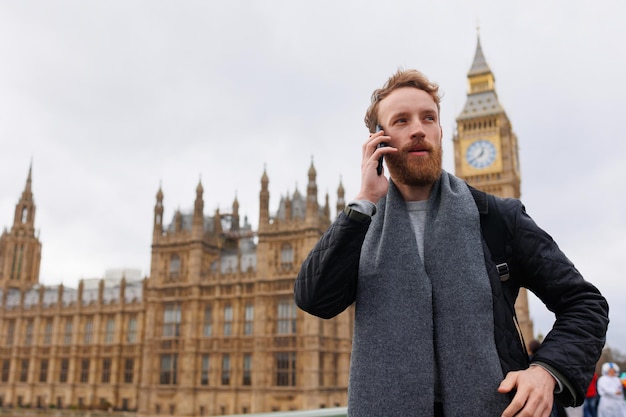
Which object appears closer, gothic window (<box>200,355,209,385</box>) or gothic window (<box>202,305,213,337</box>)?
gothic window (<box>200,355,209,385</box>)

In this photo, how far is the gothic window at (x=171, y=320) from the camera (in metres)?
31.7

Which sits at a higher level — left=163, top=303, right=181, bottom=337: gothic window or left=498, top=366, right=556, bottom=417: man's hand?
left=163, top=303, right=181, bottom=337: gothic window

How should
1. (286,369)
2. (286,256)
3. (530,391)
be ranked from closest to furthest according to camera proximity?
(530,391)
(286,369)
(286,256)

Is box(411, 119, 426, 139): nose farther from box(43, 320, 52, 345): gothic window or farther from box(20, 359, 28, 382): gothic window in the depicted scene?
box(20, 359, 28, 382): gothic window

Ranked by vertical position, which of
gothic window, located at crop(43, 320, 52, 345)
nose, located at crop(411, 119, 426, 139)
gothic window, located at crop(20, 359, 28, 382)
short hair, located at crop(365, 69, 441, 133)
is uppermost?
gothic window, located at crop(43, 320, 52, 345)

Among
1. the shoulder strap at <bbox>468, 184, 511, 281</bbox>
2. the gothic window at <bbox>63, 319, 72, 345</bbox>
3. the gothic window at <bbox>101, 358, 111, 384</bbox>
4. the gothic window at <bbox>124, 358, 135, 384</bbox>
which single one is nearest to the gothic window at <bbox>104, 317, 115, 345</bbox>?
the gothic window at <bbox>101, 358, 111, 384</bbox>

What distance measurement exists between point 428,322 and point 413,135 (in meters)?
0.55

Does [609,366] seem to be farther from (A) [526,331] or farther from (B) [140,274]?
(B) [140,274]

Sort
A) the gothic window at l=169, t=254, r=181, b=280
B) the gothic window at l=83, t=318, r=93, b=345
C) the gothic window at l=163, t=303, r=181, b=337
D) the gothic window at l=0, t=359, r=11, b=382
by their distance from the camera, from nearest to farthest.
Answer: the gothic window at l=163, t=303, r=181, b=337, the gothic window at l=169, t=254, r=181, b=280, the gothic window at l=83, t=318, r=93, b=345, the gothic window at l=0, t=359, r=11, b=382

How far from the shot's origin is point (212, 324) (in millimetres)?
30750

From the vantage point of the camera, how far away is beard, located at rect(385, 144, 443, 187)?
1684mm

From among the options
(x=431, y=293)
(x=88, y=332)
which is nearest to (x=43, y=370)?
(x=88, y=332)

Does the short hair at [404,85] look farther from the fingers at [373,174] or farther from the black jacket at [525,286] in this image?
the black jacket at [525,286]

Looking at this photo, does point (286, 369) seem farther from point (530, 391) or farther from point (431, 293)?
point (530, 391)
